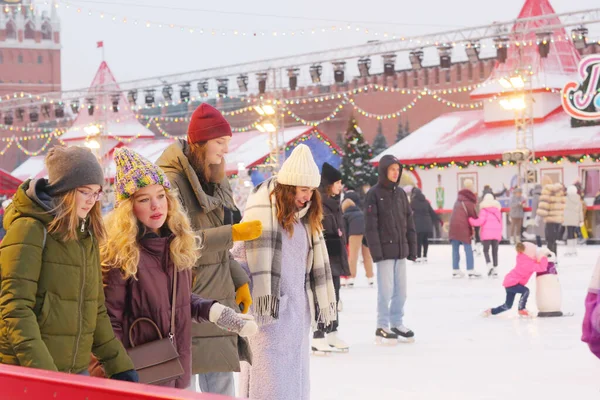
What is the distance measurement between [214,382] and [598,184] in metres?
22.3

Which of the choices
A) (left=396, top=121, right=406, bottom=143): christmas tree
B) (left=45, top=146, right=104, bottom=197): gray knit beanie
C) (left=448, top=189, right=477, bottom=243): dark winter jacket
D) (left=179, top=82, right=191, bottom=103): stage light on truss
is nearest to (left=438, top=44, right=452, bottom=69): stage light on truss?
(left=179, top=82, right=191, bottom=103): stage light on truss

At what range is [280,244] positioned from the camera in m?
4.24

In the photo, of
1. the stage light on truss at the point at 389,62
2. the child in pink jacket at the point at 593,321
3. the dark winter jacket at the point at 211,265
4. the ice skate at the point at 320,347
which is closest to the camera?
the child in pink jacket at the point at 593,321

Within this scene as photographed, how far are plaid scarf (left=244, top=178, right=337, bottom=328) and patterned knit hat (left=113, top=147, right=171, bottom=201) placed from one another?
3.30ft

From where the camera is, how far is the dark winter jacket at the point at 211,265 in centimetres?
365

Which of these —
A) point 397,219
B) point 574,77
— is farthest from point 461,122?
point 397,219

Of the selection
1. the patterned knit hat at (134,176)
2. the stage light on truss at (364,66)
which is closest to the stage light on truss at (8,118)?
the stage light on truss at (364,66)

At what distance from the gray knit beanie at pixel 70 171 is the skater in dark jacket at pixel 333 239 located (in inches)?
178

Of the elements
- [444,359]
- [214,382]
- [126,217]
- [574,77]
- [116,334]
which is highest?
[574,77]

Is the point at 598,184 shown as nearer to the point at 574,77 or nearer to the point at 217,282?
the point at 574,77

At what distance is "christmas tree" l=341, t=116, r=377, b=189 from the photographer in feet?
113

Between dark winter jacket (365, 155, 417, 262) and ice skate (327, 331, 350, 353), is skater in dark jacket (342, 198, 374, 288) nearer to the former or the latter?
dark winter jacket (365, 155, 417, 262)

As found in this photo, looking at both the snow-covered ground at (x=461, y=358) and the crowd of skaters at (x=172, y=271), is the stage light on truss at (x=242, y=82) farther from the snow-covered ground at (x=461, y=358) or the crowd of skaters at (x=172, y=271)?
the crowd of skaters at (x=172, y=271)

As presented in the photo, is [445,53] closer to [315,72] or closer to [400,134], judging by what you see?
[315,72]
